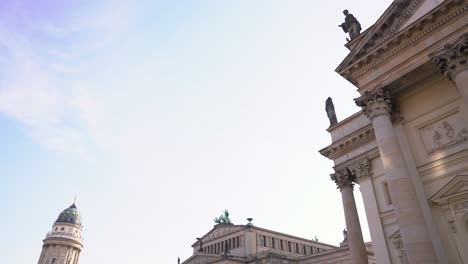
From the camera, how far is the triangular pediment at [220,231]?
69.9m

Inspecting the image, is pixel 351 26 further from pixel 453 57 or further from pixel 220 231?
pixel 220 231

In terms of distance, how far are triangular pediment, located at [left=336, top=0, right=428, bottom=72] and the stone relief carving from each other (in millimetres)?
5009

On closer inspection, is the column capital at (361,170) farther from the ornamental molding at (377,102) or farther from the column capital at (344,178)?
the ornamental molding at (377,102)

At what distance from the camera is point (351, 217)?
21797 millimetres

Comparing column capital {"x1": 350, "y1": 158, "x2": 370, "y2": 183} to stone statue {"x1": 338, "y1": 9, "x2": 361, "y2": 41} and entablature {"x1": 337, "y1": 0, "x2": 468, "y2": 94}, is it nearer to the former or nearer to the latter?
entablature {"x1": 337, "y1": 0, "x2": 468, "y2": 94}

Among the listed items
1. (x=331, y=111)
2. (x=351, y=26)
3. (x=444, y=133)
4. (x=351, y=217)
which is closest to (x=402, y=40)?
(x=351, y=26)

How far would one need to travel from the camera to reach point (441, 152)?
635 inches

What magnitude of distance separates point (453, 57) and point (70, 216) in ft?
368

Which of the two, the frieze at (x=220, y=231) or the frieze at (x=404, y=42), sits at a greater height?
the frieze at (x=220, y=231)

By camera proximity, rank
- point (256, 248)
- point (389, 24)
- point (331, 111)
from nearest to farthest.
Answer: point (389, 24) < point (331, 111) < point (256, 248)

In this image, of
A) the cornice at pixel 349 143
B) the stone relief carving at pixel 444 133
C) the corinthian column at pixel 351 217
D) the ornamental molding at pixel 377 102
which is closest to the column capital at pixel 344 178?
the corinthian column at pixel 351 217

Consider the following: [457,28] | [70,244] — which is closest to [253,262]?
[457,28]

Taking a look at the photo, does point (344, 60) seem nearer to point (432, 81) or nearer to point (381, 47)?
point (381, 47)

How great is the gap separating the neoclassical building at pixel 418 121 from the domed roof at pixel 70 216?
102997 millimetres
